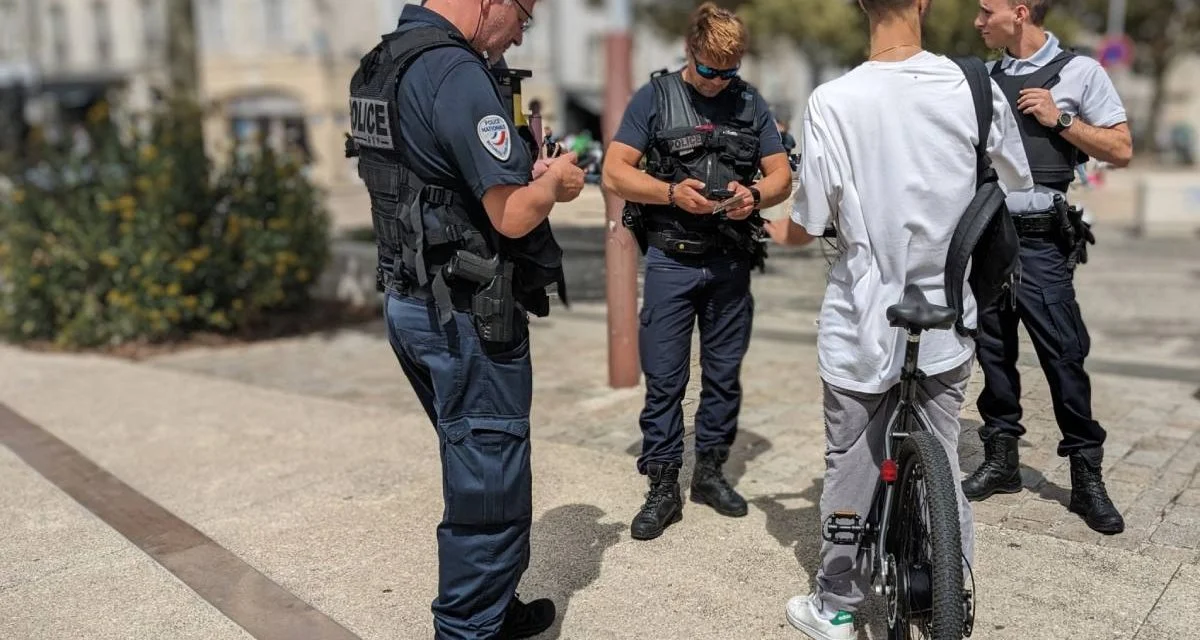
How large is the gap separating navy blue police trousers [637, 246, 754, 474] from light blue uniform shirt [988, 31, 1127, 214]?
1.02m

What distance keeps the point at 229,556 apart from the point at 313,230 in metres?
4.78

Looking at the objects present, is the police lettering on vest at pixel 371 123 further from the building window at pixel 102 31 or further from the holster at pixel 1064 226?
the building window at pixel 102 31

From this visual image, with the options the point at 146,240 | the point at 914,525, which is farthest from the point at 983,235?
the point at 146,240

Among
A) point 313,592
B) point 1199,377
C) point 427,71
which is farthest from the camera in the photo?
point 1199,377

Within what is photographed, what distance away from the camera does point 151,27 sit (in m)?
33.9

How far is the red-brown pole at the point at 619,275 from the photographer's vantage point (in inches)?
211

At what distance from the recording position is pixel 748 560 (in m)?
3.53

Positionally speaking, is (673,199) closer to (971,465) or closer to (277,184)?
(971,465)

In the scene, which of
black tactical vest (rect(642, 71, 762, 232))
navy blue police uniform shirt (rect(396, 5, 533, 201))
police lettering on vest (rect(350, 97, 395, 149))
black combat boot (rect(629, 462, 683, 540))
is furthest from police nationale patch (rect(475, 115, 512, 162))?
black combat boot (rect(629, 462, 683, 540))

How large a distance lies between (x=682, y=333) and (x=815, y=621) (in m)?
1.17

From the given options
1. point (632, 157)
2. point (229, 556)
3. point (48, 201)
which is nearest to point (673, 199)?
point (632, 157)

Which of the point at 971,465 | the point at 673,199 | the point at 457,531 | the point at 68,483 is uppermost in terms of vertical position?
the point at 673,199

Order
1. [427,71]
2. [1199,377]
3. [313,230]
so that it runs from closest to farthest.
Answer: [427,71] < [1199,377] < [313,230]

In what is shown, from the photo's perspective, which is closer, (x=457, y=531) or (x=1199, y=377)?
(x=457, y=531)
